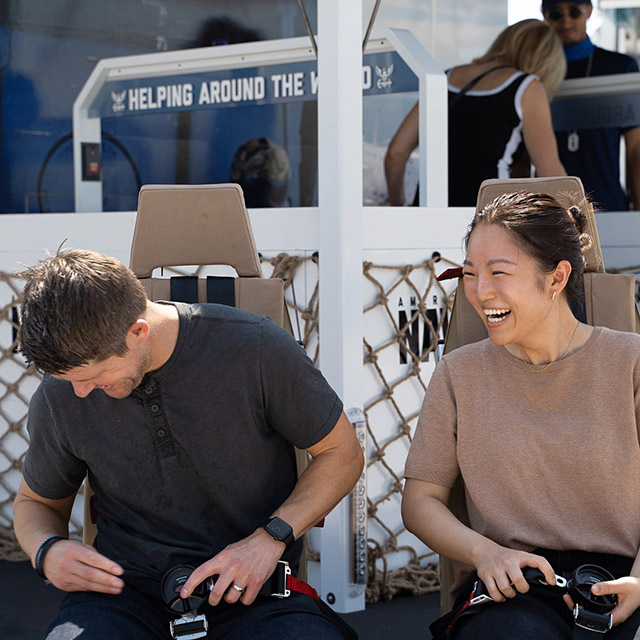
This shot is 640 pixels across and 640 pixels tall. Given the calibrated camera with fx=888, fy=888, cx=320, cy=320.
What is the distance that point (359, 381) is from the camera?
8.43 feet

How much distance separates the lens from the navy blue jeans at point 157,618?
58.2 inches

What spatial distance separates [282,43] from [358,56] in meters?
0.77

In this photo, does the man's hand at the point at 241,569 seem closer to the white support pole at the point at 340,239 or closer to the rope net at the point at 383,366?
the white support pole at the point at 340,239

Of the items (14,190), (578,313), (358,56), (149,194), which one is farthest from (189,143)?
(578,313)

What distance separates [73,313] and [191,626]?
566mm

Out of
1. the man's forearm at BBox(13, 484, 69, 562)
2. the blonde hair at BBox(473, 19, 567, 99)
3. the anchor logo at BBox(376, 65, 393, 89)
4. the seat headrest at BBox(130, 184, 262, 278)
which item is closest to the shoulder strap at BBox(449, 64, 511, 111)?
the blonde hair at BBox(473, 19, 567, 99)

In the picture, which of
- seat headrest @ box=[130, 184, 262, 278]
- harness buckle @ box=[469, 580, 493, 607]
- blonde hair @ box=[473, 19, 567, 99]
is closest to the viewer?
harness buckle @ box=[469, 580, 493, 607]

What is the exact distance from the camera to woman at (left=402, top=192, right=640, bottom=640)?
1.57 metres

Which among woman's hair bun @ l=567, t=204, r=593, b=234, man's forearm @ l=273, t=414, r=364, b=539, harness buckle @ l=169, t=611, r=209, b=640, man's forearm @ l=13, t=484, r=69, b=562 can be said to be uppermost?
woman's hair bun @ l=567, t=204, r=593, b=234

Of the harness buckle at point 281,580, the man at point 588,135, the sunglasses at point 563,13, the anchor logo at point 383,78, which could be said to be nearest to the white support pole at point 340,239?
the anchor logo at point 383,78

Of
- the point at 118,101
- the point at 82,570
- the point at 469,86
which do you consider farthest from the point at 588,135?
the point at 82,570

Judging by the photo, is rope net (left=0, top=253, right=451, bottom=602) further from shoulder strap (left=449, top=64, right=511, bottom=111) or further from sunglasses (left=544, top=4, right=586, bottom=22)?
sunglasses (left=544, top=4, right=586, bottom=22)

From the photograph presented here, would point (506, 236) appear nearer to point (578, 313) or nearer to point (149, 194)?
point (578, 313)

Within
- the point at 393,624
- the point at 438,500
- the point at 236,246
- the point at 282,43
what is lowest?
the point at 393,624
